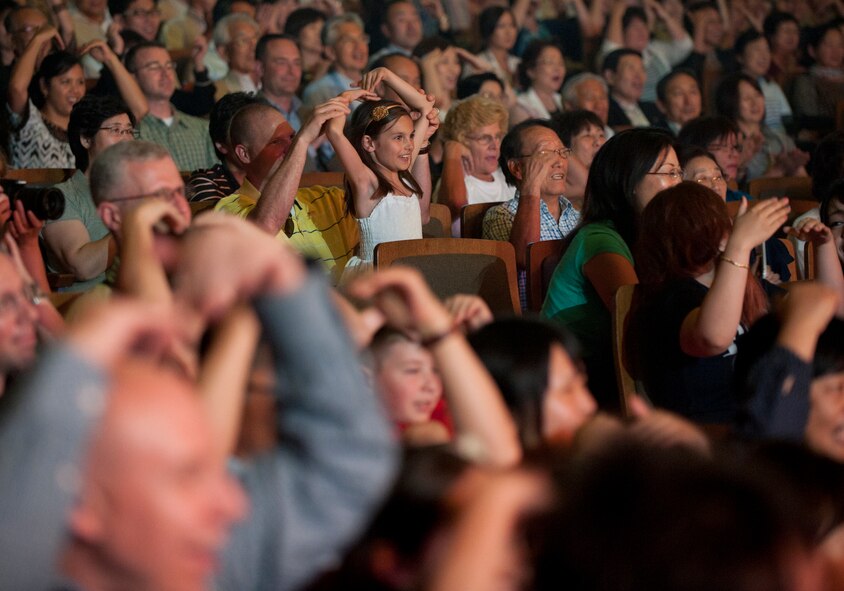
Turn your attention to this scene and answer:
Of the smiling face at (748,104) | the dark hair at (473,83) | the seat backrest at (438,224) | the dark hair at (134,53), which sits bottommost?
the smiling face at (748,104)

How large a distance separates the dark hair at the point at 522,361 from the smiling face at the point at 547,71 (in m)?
5.01

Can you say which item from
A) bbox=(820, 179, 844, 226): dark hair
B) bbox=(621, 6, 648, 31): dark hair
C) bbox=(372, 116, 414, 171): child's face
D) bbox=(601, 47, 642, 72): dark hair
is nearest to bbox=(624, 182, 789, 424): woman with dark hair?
bbox=(820, 179, 844, 226): dark hair

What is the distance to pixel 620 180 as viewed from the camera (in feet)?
9.95

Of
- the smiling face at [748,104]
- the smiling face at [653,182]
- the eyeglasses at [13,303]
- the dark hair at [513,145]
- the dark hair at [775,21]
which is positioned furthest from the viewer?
the dark hair at [775,21]

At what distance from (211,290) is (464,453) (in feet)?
1.13

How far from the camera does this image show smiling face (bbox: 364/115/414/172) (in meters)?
3.69

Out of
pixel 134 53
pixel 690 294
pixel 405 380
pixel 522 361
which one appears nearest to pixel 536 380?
pixel 522 361

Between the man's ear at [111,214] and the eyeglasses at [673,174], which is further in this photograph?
the eyeglasses at [673,174]

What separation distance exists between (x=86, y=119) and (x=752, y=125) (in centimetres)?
374

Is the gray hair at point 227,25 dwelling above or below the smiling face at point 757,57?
above

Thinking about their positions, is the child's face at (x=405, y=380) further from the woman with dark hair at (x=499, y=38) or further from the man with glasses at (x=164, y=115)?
the woman with dark hair at (x=499, y=38)

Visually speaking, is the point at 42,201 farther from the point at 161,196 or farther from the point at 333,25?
the point at 333,25

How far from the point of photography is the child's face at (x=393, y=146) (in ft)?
12.1

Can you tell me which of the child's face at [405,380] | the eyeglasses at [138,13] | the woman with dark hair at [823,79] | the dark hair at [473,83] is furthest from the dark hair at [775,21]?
the child's face at [405,380]
